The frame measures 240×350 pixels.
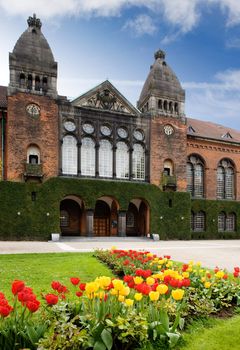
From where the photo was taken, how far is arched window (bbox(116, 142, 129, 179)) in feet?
109

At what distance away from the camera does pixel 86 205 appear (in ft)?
101

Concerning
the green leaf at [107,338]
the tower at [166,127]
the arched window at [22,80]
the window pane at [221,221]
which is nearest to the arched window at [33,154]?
the arched window at [22,80]

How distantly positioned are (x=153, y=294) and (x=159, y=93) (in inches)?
1340

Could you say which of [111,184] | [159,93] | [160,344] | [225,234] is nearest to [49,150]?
[111,184]

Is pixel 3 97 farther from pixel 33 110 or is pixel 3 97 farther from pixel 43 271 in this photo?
pixel 43 271

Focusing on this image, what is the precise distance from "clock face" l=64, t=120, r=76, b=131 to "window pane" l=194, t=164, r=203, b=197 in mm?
16776

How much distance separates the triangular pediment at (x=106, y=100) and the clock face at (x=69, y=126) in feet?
6.53

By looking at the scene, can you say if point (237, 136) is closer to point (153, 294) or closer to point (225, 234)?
point (225, 234)

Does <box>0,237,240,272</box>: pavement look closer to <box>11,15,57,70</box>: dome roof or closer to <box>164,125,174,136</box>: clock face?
<box>164,125,174,136</box>: clock face

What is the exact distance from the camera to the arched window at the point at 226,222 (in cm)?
3919

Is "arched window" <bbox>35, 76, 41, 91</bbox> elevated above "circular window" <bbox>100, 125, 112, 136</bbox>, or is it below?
above

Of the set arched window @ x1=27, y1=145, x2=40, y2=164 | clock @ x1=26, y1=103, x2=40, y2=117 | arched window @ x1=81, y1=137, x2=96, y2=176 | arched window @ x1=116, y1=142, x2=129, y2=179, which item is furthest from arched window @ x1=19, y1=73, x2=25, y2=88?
arched window @ x1=116, y1=142, x2=129, y2=179

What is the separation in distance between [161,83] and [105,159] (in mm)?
11983

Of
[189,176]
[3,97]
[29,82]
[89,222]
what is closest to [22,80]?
[29,82]
